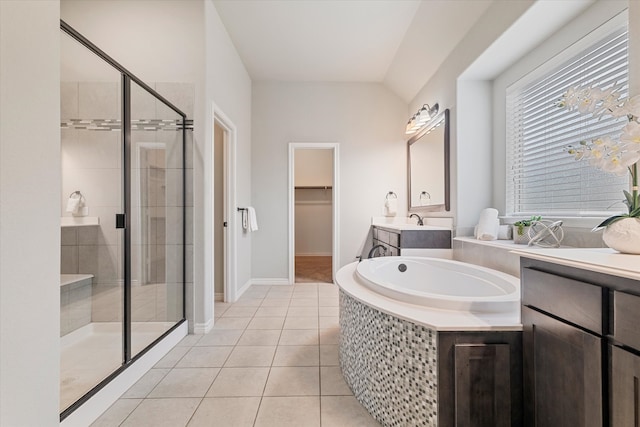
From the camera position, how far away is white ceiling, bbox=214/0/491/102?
252 cm

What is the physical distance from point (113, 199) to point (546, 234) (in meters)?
2.99

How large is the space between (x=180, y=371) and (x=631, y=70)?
280 cm

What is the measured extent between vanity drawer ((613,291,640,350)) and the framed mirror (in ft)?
7.02

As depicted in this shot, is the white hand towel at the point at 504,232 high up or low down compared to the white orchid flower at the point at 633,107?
down

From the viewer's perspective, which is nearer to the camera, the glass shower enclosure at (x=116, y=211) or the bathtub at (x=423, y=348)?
the bathtub at (x=423, y=348)

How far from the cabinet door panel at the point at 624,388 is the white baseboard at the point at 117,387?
203 cm

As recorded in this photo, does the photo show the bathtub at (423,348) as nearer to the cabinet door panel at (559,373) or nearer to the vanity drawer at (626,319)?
the cabinet door panel at (559,373)

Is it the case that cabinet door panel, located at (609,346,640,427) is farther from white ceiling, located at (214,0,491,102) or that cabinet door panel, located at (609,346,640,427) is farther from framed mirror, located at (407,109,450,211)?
white ceiling, located at (214,0,491,102)

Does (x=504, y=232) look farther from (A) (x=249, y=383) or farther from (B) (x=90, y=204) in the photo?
(B) (x=90, y=204)

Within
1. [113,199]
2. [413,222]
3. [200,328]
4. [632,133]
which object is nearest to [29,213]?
[113,199]

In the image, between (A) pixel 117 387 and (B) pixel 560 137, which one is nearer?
(A) pixel 117 387

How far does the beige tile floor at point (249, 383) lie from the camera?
4.70 feet

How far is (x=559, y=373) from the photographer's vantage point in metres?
0.94

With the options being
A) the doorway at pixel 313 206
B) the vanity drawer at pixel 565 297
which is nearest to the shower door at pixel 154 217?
the vanity drawer at pixel 565 297
